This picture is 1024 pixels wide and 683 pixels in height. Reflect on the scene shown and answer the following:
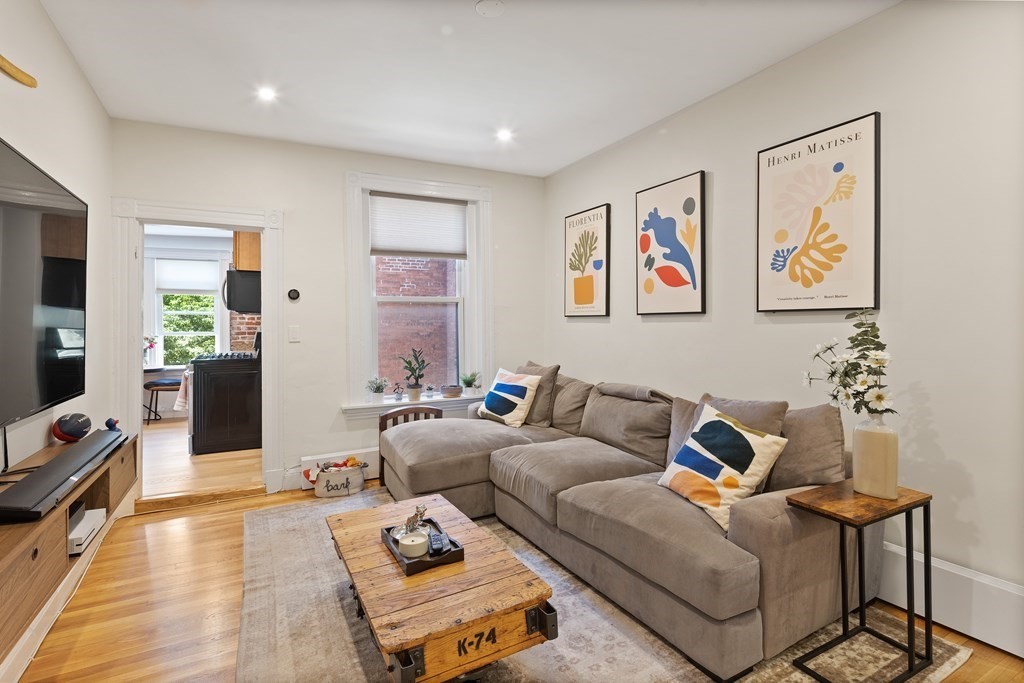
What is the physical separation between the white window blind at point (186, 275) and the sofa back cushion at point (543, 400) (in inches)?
221

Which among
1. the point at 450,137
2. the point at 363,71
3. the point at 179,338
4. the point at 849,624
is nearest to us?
the point at 849,624

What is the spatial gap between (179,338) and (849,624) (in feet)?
26.4

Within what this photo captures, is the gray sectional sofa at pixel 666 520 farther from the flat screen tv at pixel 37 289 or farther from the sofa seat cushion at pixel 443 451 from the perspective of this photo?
the flat screen tv at pixel 37 289

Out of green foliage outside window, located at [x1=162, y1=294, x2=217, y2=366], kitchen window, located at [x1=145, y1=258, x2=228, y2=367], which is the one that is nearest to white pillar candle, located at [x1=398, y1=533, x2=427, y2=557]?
kitchen window, located at [x1=145, y1=258, x2=228, y2=367]

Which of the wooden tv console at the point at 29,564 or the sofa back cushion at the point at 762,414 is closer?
the wooden tv console at the point at 29,564

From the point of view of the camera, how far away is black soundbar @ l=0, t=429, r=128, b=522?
149cm

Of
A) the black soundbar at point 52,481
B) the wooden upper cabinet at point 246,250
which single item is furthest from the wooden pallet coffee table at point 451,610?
the wooden upper cabinet at point 246,250

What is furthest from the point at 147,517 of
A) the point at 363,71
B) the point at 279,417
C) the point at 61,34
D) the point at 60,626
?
the point at 363,71

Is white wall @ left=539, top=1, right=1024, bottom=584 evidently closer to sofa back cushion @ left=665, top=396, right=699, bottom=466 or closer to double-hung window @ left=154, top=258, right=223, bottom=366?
sofa back cushion @ left=665, top=396, right=699, bottom=466

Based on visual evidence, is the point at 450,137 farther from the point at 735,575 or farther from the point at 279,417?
the point at 735,575

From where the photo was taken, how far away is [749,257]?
2.90 m

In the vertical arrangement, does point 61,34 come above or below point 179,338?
above

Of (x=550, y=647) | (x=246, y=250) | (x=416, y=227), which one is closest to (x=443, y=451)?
(x=550, y=647)

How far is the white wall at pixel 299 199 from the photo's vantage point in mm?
3512
